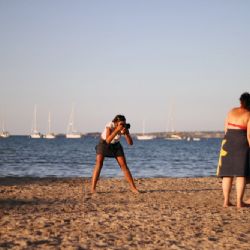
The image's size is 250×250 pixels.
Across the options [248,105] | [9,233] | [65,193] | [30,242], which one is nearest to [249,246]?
[30,242]

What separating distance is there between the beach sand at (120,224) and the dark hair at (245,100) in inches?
63.9

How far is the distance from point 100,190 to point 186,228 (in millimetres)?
5127

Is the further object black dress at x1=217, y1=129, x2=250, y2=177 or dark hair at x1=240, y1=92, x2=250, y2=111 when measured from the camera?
dark hair at x1=240, y1=92, x2=250, y2=111

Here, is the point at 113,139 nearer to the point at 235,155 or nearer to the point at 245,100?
the point at 235,155

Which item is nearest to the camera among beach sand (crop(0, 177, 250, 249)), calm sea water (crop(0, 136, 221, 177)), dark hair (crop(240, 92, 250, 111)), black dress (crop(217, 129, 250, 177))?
beach sand (crop(0, 177, 250, 249))

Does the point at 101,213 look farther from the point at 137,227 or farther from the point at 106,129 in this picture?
the point at 106,129

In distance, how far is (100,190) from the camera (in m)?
10.3

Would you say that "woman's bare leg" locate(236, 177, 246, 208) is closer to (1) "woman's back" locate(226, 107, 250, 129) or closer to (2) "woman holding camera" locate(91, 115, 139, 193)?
(1) "woman's back" locate(226, 107, 250, 129)

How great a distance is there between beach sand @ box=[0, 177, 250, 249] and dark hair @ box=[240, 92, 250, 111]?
1622mm

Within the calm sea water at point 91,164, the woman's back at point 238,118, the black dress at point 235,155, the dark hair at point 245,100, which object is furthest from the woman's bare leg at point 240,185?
the calm sea water at point 91,164

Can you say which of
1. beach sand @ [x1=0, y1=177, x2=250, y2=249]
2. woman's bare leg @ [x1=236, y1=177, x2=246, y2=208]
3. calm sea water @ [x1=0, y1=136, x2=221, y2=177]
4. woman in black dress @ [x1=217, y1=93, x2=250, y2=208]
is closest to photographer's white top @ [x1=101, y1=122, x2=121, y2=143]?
beach sand @ [x1=0, y1=177, x2=250, y2=249]

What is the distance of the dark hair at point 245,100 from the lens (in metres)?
7.11

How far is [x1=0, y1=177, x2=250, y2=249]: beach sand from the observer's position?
14.9 feet

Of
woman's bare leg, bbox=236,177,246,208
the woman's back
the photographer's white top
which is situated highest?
the woman's back
